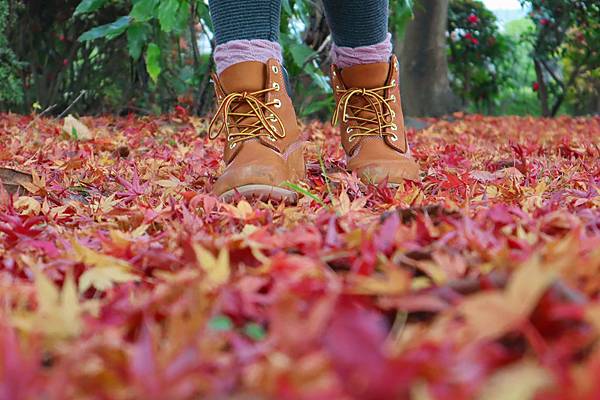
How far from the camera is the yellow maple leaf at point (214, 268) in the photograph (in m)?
0.60

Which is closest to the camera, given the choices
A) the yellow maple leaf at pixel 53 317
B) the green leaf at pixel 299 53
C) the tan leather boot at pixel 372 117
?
the yellow maple leaf at pixel 53 317

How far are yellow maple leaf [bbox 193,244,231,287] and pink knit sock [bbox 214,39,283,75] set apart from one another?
754 millimetres

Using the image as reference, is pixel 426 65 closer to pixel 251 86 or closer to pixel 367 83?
pixel 367 83

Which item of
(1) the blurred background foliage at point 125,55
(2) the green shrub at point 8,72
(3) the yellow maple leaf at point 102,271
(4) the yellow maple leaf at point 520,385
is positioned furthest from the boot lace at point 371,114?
(2) the green shrub at point 8,72

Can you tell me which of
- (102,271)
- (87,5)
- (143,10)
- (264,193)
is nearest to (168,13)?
(143,10)

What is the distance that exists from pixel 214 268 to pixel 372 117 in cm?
101

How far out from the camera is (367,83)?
1.56 metres

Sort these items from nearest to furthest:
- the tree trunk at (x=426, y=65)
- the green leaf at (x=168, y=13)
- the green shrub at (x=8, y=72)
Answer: the green leaf at (x=168, y=13)
the green shrub at (x=8, y=72)
the tree trunk at (x=426, y=65)

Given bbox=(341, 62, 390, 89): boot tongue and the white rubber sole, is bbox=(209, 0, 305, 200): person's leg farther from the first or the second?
bbox=(341, 62, 390, 89): boot tongue

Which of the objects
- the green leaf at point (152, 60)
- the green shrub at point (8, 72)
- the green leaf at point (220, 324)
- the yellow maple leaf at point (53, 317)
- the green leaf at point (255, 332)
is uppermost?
the yellow maple leaf at point (53, 317)

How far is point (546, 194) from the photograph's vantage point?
4.28 ft

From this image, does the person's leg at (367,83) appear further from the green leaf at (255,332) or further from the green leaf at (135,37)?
the green leaf at (135,37)

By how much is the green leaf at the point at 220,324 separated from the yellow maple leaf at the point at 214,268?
7 centimetres

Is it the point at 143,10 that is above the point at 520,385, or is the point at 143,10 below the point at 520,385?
below
